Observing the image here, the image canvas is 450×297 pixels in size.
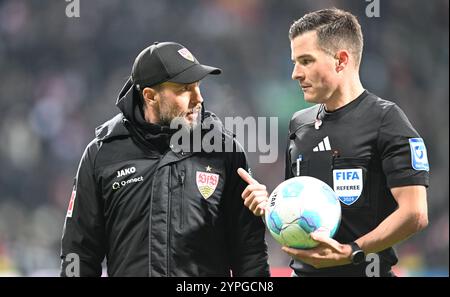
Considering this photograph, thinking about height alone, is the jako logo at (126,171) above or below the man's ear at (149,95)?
below

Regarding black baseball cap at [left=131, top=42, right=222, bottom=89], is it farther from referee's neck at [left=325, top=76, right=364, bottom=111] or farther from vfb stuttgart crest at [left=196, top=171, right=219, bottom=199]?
referee's neck at [left=325, top=76, right=364, bottom=111]

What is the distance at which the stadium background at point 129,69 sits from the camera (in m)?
9.99

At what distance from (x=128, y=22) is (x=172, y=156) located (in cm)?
859

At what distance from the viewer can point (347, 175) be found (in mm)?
3596

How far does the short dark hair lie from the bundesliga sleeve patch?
1.92 ft

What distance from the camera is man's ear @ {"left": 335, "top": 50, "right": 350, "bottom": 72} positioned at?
12.3ft

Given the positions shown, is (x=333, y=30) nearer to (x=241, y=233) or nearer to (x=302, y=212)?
(x=302, y=212)

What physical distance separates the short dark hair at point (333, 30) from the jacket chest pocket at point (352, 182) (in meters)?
0.57

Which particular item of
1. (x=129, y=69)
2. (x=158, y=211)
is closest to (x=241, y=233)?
(x=158, y=211)

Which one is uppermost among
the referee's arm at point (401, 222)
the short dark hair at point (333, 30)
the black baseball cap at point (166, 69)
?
the short dark hair at point (333, 30)

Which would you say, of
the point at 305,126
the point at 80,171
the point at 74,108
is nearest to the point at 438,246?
the point at 74,108

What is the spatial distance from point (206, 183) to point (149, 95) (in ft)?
1.84

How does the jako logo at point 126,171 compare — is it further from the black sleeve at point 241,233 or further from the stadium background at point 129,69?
the stadium background at point 129,69

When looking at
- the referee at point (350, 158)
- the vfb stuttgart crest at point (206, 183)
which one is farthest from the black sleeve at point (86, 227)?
the referee at point (350, 158)
